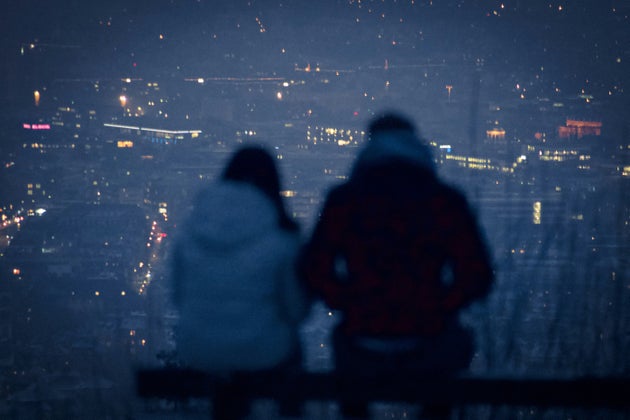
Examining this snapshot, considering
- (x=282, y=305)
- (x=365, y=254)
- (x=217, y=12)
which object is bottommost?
(x=282, y=305)

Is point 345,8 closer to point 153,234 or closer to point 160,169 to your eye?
point 160,169

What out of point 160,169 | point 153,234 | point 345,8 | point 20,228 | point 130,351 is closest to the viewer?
point 130,351

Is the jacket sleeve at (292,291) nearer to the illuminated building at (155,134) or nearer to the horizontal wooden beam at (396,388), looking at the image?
the horizontal wooden beam at (396,388)

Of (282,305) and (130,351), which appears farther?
(130,351)

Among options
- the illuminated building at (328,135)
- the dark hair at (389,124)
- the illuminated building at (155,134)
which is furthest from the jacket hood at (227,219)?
the illuminated building at (155,134)

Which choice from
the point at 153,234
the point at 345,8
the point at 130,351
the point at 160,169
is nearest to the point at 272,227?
the point at 130,351

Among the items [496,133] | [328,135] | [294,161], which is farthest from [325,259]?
[496,133]

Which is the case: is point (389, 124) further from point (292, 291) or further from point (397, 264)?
point (292, 291)
